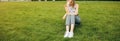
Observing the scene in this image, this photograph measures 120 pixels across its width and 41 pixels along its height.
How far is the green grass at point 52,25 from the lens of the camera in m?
8.70

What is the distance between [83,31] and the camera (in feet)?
29.8

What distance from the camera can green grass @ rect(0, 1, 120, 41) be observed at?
8703 mm

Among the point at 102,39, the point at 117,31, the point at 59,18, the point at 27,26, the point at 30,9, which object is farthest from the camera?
the point at 30,9

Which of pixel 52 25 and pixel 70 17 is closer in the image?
pixel 70 17

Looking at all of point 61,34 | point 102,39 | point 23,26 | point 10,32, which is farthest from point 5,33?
point 102,39

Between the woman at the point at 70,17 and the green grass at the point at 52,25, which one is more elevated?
the woman at the point at 70,17

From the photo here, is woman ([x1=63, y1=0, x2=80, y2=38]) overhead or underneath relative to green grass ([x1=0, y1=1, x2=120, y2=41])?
overhead

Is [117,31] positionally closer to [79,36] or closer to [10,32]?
[79,36]

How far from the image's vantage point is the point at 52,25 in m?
9.65

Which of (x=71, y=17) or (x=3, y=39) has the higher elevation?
(x=71, y=17)

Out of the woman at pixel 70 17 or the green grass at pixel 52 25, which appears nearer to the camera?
the woman at pixel 70 17

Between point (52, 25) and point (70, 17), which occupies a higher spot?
point (70, 17)

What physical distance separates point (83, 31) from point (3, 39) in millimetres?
2426

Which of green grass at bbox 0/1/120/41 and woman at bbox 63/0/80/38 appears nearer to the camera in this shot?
woman at bbox 63/0/80/38
